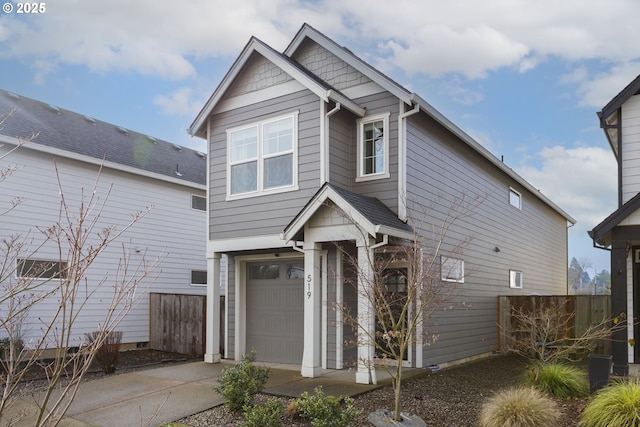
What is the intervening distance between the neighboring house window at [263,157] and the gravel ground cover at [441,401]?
4.62 m

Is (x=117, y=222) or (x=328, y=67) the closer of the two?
(x=328, y=67)

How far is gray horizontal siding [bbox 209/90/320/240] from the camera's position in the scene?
11.1 m

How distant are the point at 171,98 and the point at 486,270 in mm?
10184

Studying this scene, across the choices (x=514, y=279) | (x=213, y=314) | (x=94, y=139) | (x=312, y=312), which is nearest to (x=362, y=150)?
(x=312, y=312)

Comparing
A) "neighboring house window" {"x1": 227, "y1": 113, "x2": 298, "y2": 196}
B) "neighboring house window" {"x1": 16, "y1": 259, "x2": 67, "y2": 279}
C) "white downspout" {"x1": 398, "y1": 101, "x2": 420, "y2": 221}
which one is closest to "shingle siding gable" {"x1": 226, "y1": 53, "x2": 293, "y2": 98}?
"neighboring house window" {"x1": 227, "y1": 113, "x2": 298, "y2": 196}

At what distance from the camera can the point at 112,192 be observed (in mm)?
15406

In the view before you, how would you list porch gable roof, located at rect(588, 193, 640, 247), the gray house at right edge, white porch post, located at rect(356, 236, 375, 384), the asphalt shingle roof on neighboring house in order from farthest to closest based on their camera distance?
the asphalt shingle roof on neighboring house, the gray house at right edge, white porch post, located at rect(356, 236, 375, 384), porch gable roof, located at rect(588, 193, 640, 247)

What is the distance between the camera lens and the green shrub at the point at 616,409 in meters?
6.44

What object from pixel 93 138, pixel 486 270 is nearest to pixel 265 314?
pixel 486 270

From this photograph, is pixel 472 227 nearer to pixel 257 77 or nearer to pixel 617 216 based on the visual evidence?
pixel 617 216

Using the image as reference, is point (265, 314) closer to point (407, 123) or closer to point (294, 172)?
point (294, 172)

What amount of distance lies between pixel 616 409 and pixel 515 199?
11526 mm

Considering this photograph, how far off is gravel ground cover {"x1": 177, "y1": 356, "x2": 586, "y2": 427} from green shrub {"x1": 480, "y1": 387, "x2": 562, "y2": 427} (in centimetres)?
39

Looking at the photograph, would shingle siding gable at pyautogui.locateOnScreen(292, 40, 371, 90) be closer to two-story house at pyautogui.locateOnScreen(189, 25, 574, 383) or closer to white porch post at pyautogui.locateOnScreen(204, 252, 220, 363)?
two-story house at pyautogui.locateOnScreen(189, 25, 574, 383)
